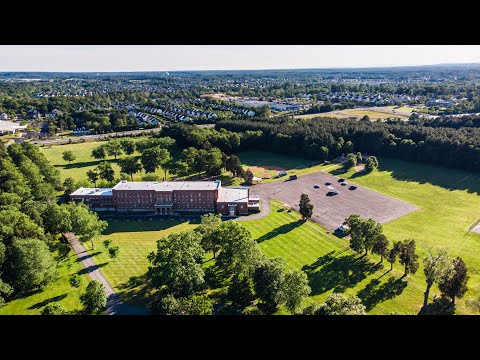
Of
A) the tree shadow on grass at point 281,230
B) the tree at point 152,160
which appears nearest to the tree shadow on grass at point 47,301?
the tree shadow on grass at point 281,230

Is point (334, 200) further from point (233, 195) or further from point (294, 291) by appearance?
point (294, 291)

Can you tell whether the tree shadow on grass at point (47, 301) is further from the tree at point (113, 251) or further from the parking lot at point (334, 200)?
the parking lot at point (334, 200)

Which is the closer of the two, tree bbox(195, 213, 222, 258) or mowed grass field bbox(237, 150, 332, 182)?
tree bbox(195, 213, 222, 258)

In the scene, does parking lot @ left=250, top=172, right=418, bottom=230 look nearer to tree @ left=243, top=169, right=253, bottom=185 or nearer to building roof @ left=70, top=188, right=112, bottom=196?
tree @ left=243, top=169, right=253, bottom=185

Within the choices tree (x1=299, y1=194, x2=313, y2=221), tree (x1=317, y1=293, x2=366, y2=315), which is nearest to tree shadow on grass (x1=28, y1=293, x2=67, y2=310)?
tree (x1=317, y1=293, x2=366, y2=315)

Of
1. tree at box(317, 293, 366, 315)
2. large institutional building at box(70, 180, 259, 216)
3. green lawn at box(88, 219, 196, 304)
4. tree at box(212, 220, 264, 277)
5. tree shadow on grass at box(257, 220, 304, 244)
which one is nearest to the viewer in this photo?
tree at box(317, 293, 366, 315)

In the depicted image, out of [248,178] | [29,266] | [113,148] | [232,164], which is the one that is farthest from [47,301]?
[113,148]
